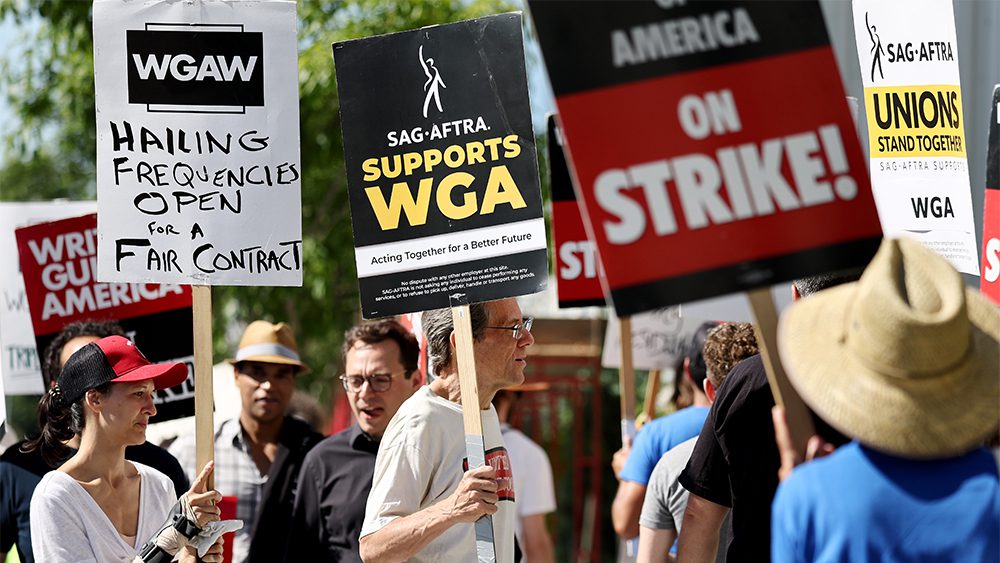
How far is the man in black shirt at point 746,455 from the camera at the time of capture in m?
3.69

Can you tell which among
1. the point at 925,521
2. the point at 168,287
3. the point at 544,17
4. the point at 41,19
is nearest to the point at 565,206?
the point at 168,287

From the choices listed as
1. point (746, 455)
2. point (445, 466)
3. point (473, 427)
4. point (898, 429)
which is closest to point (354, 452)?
point (445, 466)

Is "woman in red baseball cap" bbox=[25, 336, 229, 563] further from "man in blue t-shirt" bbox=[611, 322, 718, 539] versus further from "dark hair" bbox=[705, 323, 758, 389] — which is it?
"man in blue t-shirt" bbox=[611, 322, 718, 539]

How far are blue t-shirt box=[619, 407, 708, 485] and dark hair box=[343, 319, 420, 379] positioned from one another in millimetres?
1035

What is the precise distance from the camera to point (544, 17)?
294 centimetres

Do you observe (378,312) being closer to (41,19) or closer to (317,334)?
(317,334)

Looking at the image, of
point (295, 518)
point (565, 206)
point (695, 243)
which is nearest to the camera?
point (695, 243)

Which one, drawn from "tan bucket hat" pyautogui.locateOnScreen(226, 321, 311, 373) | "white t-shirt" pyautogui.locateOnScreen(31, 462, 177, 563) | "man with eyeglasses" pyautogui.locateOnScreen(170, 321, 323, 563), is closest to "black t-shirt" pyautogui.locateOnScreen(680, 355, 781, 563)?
"white t-shirt" pyautogui.locateOnScreen(31, 462, 177, 563)

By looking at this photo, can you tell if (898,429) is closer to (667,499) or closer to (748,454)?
(748,454)

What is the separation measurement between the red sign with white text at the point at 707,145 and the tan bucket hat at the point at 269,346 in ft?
13.5

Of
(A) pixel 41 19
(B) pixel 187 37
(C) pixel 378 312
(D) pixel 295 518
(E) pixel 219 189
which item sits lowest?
(D) pixel 295 518

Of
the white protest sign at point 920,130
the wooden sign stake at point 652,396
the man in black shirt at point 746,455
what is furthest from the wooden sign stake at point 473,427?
the wooden sign stake at point 652,396

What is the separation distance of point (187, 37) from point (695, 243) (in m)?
2.37

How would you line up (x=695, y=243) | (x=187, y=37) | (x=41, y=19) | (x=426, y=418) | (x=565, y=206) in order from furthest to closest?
(x=41, y=19)
(x=565, y=206)
(x=187, y=37)
(x=426, y=418)
(x=695, y=243)
